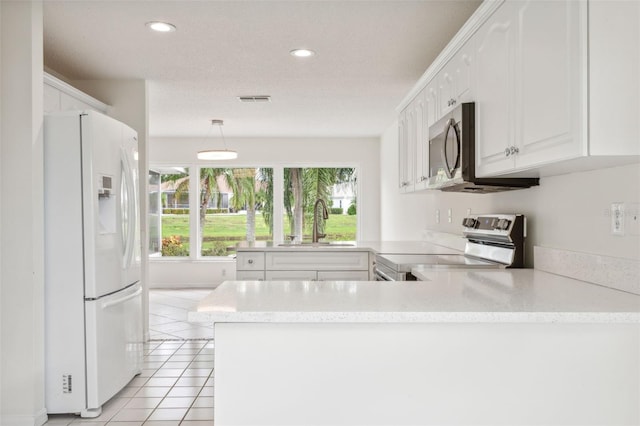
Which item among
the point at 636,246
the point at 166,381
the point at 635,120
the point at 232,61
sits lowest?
the point at 166,381

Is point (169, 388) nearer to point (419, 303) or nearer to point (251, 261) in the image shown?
point (251, 261)

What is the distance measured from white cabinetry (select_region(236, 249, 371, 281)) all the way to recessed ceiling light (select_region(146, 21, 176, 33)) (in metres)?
1.67

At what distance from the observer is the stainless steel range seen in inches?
98.5

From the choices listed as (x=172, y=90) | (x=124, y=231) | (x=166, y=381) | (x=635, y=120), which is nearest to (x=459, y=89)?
(x=635, y=120)

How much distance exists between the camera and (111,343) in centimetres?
293

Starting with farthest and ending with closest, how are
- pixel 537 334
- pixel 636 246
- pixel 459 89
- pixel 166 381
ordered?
pixel 166 381, pixel 459 89, pixel 636 246, pixel 537 334

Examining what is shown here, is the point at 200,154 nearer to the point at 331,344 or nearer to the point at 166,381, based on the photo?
the point at 166,381

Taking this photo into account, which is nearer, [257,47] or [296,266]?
[257,47]

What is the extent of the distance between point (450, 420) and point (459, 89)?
1.75 meters

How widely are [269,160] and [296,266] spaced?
3973 mm

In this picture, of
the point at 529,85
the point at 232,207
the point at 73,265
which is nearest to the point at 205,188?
the point at 232,207

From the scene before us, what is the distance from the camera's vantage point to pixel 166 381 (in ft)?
10.9

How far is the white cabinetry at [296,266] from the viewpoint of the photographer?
382cm

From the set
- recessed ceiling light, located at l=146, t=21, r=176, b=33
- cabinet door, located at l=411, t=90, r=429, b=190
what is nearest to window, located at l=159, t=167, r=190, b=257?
recessed ceiling light, located at l=146, t=21, r=176, b=33
